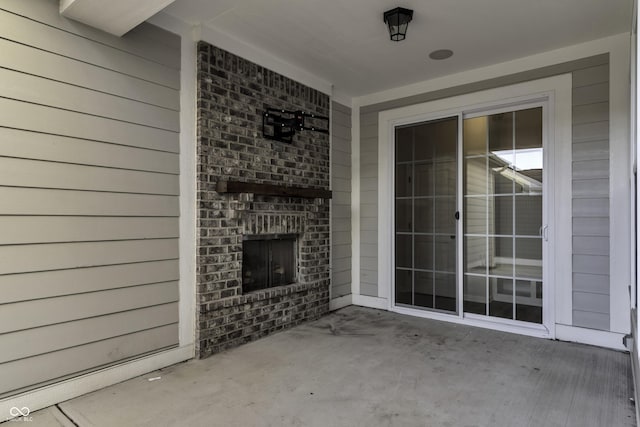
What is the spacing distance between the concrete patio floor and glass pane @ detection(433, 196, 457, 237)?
1.22 m

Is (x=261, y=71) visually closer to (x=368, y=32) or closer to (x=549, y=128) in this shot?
(x=368, y=32)

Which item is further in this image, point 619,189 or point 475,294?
point 475,294

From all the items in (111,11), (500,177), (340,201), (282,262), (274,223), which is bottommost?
(282,262)

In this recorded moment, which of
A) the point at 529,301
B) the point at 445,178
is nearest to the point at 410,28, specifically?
the point at 445,178

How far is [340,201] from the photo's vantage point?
15.9 ft

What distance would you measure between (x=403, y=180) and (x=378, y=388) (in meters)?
2.68

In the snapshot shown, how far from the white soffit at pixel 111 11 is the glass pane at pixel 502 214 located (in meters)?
3.42

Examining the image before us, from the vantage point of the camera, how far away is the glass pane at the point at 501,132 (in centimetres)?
393

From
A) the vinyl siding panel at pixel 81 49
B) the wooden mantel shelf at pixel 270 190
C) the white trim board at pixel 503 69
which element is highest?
the white trim board at pixel 503 69

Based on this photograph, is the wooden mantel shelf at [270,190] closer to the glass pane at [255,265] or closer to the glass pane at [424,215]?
the glass pane at [255,265]

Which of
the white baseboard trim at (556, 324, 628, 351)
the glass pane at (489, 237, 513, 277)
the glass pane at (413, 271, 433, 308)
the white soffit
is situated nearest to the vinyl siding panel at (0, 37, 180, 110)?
the white soffit

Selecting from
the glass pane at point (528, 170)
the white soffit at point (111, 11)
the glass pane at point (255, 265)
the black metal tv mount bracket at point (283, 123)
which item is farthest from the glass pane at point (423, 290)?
the white soffit at point (111, 11)

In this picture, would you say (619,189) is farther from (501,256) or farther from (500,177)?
(501,256)

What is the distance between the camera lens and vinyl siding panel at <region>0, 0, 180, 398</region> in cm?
222
